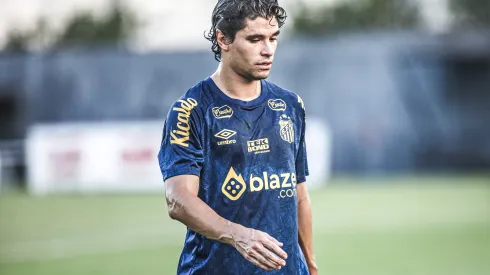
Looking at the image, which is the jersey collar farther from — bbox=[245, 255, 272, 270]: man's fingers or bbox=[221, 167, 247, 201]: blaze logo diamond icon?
bbox=[245, 255, 272, 270]: man's fingers

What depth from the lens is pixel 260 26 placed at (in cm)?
482

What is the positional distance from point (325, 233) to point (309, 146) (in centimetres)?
982

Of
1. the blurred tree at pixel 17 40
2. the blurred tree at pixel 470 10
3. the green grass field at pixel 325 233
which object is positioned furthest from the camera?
the blurred tree at pixel 470 10

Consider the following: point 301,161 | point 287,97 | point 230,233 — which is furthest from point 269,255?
point 287,97

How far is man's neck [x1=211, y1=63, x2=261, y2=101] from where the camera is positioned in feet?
16.1

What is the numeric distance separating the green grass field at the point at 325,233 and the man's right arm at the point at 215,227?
22.7 ft

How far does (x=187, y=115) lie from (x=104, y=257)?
8640 mm

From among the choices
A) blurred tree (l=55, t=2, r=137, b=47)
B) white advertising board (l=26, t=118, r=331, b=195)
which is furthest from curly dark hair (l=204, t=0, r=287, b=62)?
blurred tree (l=55, t=2, r=137, b=47)

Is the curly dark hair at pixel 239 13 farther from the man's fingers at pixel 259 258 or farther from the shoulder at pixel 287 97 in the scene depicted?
the man's fingers at pixel 259 258

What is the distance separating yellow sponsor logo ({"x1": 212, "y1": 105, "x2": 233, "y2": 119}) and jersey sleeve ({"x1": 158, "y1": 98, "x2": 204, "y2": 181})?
3.9 inches

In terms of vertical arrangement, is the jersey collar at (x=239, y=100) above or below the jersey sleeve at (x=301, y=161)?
above

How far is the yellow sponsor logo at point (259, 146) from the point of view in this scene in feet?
15.9

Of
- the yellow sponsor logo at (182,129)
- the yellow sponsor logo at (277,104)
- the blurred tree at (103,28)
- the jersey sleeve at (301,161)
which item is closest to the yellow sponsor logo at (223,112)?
the yellow sponsor logo at (182,129)

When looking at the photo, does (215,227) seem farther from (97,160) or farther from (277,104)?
(97,160)
